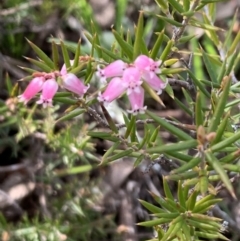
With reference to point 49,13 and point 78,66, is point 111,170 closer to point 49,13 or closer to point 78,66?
point 49,13

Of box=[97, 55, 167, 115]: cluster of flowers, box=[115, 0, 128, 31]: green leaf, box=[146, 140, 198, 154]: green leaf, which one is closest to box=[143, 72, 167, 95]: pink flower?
box=[97, 55, 167, 115]: cluster of flowers

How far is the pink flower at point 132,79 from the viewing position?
1136 millimetres

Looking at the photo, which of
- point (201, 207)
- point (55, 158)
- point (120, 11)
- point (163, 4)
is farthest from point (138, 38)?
point (120, 11)

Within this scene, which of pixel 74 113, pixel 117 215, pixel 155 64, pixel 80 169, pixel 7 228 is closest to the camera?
pixel 155 64

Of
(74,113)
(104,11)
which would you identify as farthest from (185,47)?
(74,113)

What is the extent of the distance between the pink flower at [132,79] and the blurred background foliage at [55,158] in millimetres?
1120

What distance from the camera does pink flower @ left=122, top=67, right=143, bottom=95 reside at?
1136mm

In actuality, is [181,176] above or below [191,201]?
Answer: above

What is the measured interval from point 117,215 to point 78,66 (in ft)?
6.38

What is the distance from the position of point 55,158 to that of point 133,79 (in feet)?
6.16

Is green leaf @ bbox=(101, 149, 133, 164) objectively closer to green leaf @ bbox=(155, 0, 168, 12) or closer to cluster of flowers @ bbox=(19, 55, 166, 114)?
cluster of flowers @ bbox=(19, 55, 166, 114)

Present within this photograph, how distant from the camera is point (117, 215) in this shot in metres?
3.05

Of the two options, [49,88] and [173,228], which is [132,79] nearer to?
[49,88]

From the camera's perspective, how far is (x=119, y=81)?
1178 millimetres
